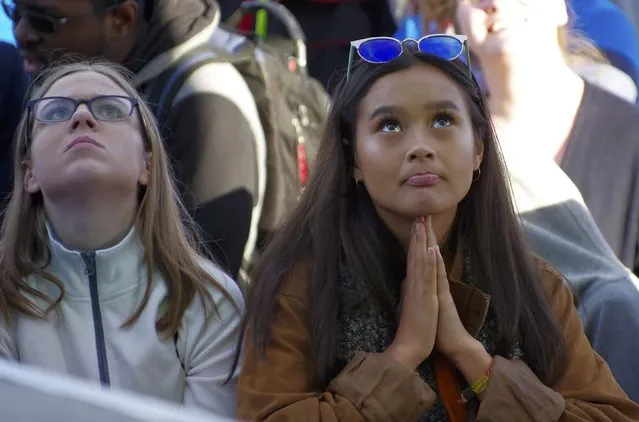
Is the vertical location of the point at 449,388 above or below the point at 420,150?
below

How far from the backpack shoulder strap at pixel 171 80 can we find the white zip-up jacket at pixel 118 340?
69 centimetres

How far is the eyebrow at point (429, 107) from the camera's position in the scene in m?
1.63

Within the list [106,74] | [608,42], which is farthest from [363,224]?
[608,42]

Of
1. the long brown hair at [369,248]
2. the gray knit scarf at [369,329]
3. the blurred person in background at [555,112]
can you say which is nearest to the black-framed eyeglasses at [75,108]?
the long brown hair at [369,248]

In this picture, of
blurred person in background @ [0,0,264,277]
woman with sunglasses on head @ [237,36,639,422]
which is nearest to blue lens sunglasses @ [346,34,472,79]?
woman with sunglasses on head @ [237,36,639,422]

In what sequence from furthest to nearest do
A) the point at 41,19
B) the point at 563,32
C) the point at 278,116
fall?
the point at 563,32, the point at 278,116, the point at 41,19

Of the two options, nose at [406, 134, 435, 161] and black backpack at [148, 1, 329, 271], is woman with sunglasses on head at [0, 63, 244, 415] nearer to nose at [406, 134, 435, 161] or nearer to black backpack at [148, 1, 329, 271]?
nose at [406, 134, 435, 161]

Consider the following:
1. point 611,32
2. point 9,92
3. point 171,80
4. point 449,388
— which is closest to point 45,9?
point 9,92

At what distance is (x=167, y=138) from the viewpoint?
2.34m

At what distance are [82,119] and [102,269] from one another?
0.24 metres

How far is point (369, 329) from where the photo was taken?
1574mm

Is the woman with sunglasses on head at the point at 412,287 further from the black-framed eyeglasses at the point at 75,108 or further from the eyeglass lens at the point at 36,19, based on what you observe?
the eyeglass lens at the point at 36,19

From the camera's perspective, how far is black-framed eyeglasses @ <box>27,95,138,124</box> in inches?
69.1

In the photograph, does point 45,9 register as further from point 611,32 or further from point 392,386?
point 611,32
